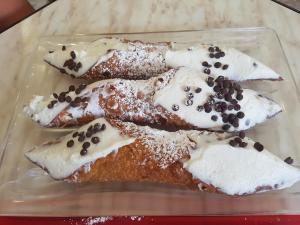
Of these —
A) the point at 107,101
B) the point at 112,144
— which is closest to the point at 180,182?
the point at 112,144

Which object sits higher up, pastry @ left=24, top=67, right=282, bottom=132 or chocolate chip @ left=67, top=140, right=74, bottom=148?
chocolate chip @ left=67, top=140, right=74, bottom=148

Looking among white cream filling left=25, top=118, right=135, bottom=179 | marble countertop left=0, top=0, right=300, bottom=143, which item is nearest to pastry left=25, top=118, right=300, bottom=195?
white cream filling left=25, top=118, right=135, bottom=179

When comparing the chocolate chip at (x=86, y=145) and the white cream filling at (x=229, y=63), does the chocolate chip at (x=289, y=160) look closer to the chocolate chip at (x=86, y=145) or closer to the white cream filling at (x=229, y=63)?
the white cream filling at (x=229, y=63)

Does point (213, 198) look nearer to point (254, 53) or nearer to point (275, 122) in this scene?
point (275, 122)

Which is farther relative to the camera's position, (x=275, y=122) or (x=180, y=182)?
(x=275, y=122)

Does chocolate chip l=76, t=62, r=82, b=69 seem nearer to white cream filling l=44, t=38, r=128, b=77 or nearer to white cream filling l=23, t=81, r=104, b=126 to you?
white cream filling l=44, t=38, r=128, b=77

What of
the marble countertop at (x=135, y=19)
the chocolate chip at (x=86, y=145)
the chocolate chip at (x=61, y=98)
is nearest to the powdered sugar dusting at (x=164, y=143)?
the chocolate chip at (x=86, y=145)
